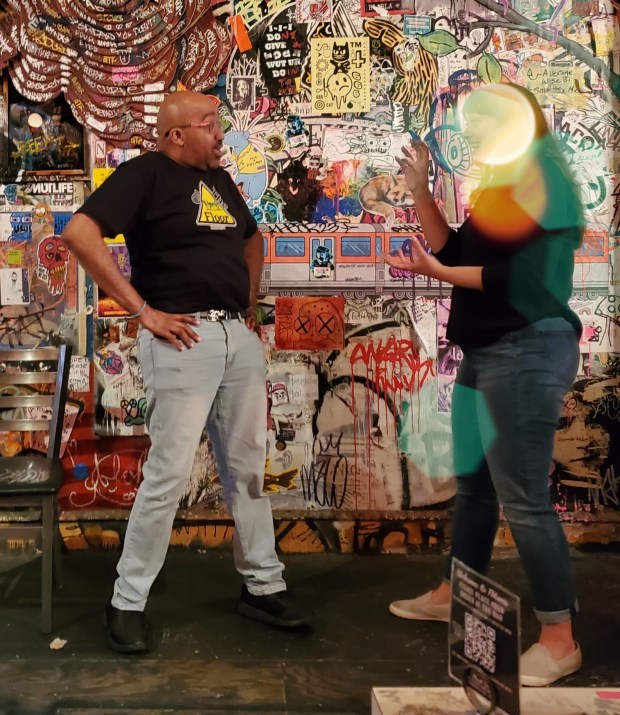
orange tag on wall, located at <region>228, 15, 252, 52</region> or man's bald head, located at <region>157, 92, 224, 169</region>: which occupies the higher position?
orange tag on wall, located at <region>228, 15, 252, 52</region>

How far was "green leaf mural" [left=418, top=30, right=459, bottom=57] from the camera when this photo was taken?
294 cm

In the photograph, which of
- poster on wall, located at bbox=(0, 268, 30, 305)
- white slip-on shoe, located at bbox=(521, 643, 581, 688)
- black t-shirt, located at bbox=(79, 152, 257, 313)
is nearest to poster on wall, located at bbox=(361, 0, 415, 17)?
black t-shirt, located at bbox=(79, 152, 257, 313)

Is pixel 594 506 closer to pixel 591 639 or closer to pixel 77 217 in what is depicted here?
pixel 591 639

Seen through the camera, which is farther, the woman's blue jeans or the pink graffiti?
the pink graffiti

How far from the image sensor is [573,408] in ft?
9.83

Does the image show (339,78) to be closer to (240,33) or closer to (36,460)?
(240,33)

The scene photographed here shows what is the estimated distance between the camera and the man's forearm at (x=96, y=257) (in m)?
2.11

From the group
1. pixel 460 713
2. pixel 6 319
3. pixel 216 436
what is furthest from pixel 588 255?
pixel 6 319

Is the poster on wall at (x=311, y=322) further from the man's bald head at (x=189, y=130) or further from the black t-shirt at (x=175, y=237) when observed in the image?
the man's bald head at (x=189, y=130)

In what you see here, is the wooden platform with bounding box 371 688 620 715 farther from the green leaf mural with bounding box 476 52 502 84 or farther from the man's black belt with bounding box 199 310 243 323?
the green leaf mural with bounding box 476 52 502 84

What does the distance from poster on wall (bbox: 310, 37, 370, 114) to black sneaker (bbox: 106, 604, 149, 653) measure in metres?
2.07

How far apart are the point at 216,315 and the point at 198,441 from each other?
0.41 meters

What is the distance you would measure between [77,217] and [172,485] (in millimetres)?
864

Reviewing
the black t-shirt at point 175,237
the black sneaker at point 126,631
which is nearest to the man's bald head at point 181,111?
the black t-shirt at point 175,237
